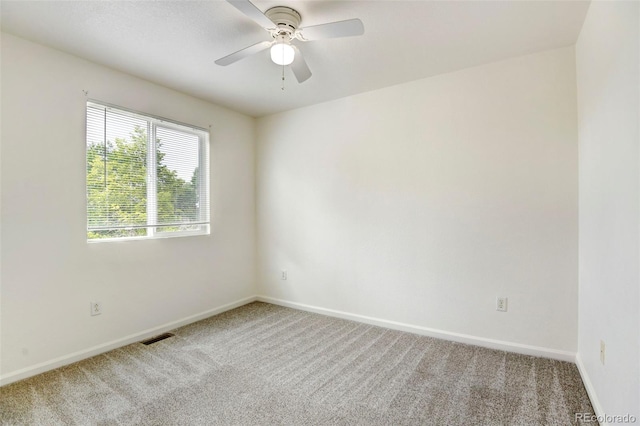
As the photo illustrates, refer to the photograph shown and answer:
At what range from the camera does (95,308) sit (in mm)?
2607

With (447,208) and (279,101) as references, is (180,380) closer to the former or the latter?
(447,208)

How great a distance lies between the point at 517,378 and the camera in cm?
216

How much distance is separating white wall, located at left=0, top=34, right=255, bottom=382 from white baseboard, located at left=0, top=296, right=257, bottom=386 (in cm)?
1

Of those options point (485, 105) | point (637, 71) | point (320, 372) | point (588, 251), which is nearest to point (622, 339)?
point (588, 251)

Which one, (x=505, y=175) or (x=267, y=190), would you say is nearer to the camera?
(x=505, y=175)

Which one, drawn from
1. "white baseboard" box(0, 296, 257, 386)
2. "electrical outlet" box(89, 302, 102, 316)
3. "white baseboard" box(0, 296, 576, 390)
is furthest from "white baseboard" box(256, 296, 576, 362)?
"electrical outlet" box(89, 302, 102, 316)

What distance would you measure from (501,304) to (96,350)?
347 cm

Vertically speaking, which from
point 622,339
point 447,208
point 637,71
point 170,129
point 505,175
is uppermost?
point 170,129

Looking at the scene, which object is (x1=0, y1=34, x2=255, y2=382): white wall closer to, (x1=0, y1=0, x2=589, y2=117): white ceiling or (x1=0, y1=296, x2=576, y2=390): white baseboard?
(x1=0, y1=296, x2=576, y2=390): white baseboard

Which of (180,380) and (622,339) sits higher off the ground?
(622,339)

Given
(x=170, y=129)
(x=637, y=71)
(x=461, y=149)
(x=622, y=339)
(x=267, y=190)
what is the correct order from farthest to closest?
(x=267, y=190) → (x=170, y=129) → (x=461, y=149) → (x=622, y=339) → (x=637, y=71)

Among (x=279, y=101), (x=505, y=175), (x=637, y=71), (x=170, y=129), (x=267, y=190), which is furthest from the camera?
(x=267, y=190)

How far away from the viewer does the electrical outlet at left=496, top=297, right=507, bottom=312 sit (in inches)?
103

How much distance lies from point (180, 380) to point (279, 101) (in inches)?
114
